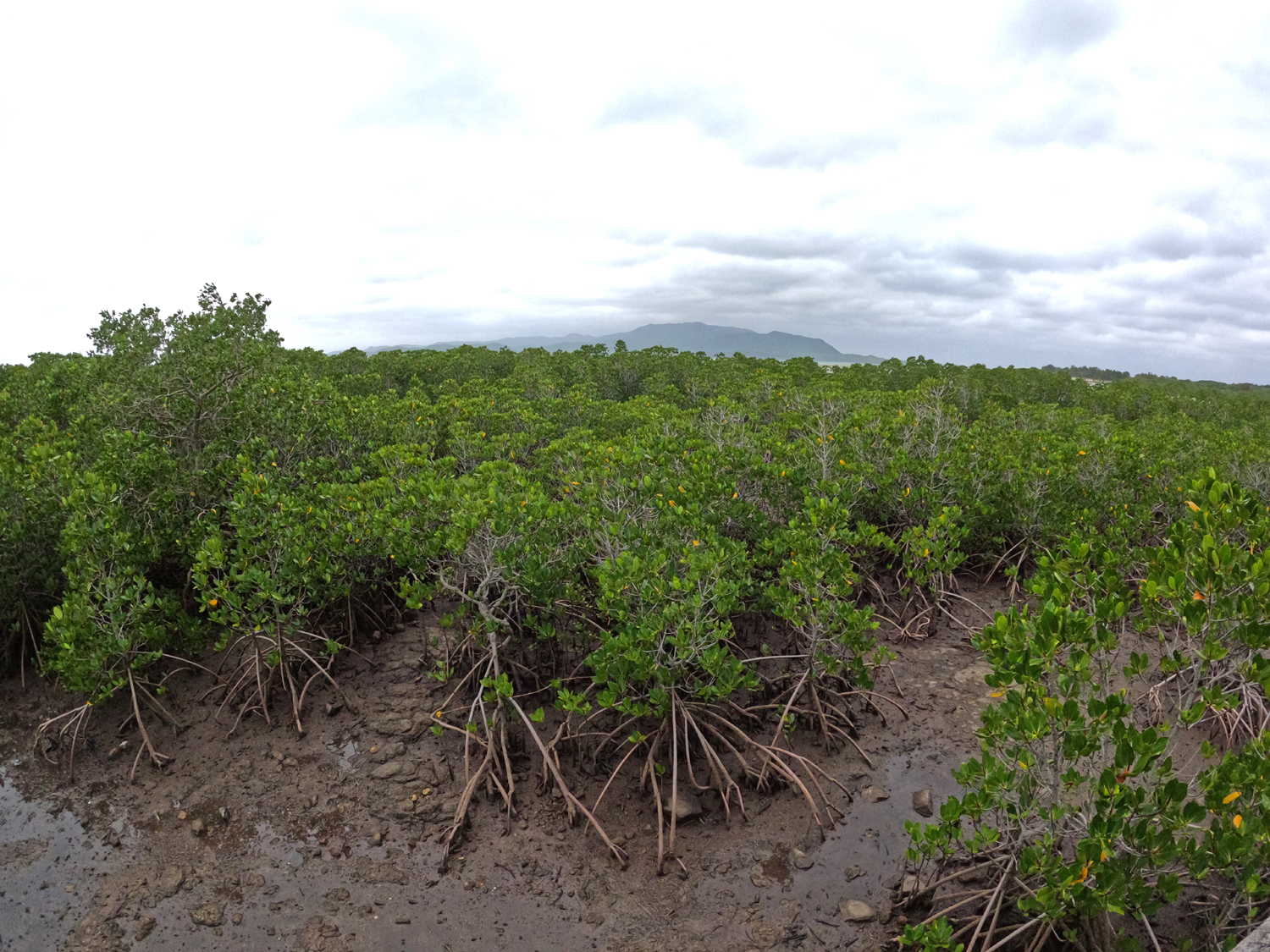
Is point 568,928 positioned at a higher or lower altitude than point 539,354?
lower

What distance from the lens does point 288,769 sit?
625 cm

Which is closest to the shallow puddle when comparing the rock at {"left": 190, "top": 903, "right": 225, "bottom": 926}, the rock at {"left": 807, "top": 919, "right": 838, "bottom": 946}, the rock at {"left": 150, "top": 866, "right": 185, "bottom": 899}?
the rock at {"left": 150, "top": 866, "right": 185, "bottom": 899}

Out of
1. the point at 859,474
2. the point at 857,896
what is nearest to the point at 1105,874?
the point at 857,896

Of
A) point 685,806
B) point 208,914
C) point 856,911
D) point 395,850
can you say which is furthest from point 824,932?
point 208,914

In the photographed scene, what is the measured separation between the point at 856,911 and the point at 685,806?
1.46 m

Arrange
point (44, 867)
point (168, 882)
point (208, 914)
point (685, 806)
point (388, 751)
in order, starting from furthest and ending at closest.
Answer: point (388, 751) → point (685, 806) → point (44, 867) → point (168, 882) → point (208, 914)

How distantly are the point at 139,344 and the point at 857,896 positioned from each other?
1538 centimetres

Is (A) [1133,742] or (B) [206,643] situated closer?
(A) [1133,742]

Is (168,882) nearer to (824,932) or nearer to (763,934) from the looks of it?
(763,934)

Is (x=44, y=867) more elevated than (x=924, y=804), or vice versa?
(x=924, y=804)

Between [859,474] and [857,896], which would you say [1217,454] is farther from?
[857,896]

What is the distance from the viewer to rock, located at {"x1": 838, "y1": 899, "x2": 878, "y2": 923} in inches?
182

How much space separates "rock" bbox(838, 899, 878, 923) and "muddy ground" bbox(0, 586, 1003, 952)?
5 centimetres

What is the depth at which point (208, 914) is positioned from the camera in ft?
15.9
